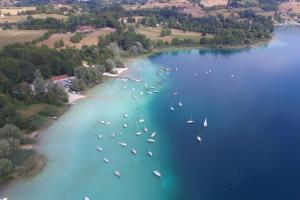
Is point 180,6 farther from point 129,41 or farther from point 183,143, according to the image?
point 183,143

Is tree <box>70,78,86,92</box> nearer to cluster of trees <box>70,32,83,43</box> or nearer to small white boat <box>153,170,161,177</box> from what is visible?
cluster of trees <box>70,32,83,43</box>

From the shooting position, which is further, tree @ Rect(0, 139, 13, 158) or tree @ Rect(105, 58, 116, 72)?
tree @ Rect(105, 58, 116, 72)

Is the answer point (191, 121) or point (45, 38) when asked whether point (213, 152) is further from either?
point (45, 38)

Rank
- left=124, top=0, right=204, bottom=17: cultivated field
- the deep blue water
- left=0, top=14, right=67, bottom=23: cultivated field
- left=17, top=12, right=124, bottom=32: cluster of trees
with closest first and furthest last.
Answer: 1. the deep blue water
2. left=17, top=12, right=124, bottom=32: cluster of trees
3. left=0, top=14, right=67, bottom=23: cultivated field
4. left=124, top=0, right=204, bottom=17: cultivated field

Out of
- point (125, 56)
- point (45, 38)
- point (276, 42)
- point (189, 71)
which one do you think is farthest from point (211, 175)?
point (276, 42)

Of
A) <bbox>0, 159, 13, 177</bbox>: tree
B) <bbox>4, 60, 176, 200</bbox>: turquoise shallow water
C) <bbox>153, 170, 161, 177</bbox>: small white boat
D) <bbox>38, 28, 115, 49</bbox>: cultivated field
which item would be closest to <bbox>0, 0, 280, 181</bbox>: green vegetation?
<bbox>0, 159, 13, 177</bbox>: tree

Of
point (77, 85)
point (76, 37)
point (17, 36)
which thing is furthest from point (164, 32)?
point (77, 85)
